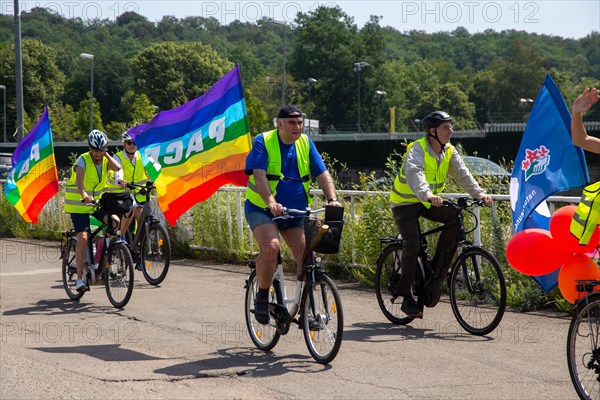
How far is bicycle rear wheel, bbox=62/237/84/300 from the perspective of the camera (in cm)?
1068

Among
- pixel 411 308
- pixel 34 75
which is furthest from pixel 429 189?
pixel 34 75

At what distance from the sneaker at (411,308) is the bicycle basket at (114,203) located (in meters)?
3.45

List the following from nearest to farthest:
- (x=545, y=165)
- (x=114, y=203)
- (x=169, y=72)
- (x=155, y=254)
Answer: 1. (x=545, y=165)
2. (x=114, y=203)
3. (x=155, y=254)
4. (x=169, y=72)

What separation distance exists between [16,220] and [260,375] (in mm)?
14346

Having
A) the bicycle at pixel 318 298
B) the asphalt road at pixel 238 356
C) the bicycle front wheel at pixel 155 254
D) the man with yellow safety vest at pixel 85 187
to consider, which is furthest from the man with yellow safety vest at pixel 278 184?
the bicycle front wheel at pixel 155 254

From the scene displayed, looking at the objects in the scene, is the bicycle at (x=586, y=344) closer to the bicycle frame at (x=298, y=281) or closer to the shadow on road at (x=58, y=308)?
the bicycle frame at (x=298, y=281)

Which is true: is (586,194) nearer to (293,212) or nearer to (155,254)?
(293,212)

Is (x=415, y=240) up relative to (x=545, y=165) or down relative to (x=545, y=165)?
down

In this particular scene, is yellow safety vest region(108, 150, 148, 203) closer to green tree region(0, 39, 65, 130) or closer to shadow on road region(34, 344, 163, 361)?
shadow on road region(34, 344, 163, 361)

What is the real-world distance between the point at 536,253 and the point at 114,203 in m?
5.00

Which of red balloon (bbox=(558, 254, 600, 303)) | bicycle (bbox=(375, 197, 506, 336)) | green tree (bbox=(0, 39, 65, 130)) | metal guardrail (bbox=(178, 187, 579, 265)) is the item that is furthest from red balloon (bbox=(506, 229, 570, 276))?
green tree (bbox=(0, 39, 65, 130))

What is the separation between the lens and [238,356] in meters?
7.50

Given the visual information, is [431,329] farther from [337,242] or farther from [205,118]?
[205,118]

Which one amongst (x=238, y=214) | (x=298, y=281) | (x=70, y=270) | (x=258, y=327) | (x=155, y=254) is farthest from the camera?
(x=238, y=214)
